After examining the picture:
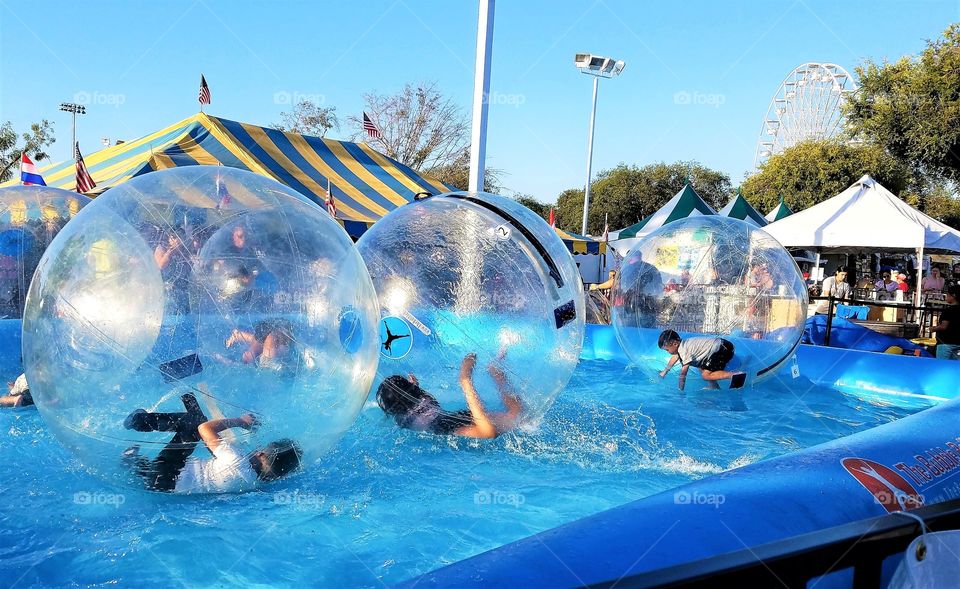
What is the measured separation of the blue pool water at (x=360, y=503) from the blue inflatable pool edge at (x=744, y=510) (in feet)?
3.69

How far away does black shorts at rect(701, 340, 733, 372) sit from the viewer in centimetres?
654

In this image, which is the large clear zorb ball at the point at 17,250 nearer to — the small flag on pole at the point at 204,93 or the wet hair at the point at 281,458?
the wet hair at the point at 281,458

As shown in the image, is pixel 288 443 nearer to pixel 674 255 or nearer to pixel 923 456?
pixel 923 456

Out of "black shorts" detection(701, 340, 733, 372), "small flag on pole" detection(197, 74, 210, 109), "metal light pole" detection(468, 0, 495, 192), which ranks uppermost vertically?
"small flag on pole" detection(197, 74, 210, 109)

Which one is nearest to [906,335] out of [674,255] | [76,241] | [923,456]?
[674,255]

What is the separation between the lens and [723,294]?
657 cm

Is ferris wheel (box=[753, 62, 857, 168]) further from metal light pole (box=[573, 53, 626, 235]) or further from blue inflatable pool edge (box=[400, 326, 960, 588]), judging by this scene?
blue inflatable pool edge (box=[400, 326, 960, 588])

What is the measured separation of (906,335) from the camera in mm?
12016

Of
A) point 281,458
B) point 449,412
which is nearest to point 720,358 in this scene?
point 449,412

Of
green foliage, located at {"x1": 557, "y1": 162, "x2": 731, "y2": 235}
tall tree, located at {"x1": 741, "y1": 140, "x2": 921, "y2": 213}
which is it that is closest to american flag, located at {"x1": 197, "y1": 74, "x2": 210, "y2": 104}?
tall tree, located at {"x1": 741, "y1": 140, "x2": 921, "y2": 213}

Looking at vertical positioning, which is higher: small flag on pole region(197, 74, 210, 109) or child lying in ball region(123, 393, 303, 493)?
small flag on pole region(197, 74, 210, 109)

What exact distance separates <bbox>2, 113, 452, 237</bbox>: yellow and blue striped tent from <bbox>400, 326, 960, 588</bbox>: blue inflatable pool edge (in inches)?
464

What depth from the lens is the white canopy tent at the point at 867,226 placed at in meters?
13.6

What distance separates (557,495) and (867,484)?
1603mm
